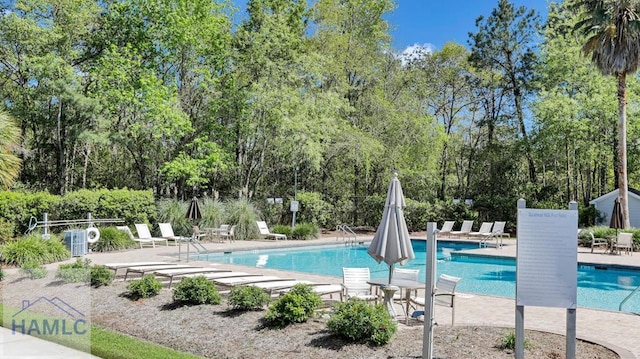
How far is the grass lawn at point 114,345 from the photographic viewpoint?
5578 millimetres

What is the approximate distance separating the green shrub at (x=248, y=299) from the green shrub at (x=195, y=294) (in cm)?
52

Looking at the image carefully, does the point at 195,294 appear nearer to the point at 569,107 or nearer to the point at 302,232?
the point at 302,232

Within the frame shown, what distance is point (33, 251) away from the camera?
40.6ft

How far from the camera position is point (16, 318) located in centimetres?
724

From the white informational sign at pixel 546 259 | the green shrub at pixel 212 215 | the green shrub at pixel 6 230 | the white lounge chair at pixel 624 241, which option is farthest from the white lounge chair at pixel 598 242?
the green shrub at pixel 6 230

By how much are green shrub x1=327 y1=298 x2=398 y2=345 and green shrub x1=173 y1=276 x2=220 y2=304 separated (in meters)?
2.37

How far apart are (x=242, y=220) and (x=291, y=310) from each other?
51.0 ft

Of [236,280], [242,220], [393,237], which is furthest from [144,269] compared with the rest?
[242,220]

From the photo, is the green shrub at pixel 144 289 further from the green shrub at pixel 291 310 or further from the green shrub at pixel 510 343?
the green shrub at pixel 510 343

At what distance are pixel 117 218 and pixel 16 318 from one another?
12.3m

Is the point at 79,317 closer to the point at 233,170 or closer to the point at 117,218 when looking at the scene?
the point at 117,218

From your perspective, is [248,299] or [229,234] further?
[229,234]

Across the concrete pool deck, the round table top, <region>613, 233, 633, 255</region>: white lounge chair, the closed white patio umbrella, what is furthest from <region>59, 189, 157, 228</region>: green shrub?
<region>613, 233, 633, 255</region>: white lounge chair

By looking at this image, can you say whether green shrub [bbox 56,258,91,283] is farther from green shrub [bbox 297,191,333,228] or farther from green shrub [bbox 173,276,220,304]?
green shrub [bbox 297,191,333,228]
